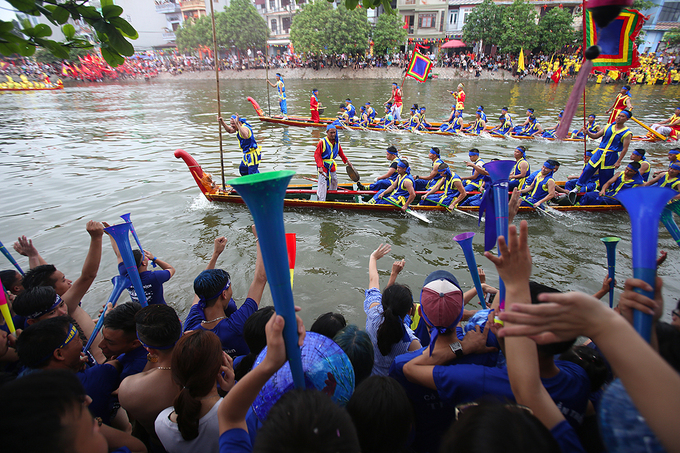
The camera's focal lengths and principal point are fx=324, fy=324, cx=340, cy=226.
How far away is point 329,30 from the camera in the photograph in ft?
128

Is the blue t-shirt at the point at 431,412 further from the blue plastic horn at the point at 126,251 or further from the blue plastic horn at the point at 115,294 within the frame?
the blue plastic horn at the point at 115,294

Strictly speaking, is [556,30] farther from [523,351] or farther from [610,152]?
[523,351]

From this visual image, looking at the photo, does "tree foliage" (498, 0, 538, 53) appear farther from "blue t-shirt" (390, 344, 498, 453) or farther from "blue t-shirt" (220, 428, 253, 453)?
"blue t-shirt" (220, 428, 253, 453)

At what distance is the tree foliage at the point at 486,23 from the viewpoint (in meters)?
38.0

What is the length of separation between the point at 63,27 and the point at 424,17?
179 feet

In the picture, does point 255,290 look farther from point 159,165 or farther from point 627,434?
point 159,165

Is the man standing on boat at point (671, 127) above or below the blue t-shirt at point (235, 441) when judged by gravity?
above

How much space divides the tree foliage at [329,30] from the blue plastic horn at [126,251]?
42117 mm

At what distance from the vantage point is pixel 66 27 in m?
2.37

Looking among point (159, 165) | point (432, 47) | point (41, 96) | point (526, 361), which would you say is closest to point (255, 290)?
point (526, 361)

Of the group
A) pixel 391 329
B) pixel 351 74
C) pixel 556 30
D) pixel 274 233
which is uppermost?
pixel 556 30

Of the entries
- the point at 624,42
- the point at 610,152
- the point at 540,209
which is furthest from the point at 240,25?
the point at 624,42

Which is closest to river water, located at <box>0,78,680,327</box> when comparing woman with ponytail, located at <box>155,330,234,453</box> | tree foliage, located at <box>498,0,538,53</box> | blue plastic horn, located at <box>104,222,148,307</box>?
blue plastic horn, located at <box>104,222,148,307</box>

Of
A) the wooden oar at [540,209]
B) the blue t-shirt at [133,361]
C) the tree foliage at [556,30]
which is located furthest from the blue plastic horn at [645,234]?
the tree foliage at [556,30]
